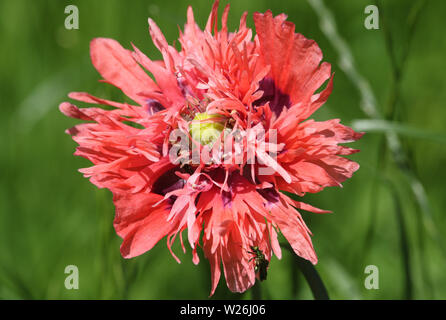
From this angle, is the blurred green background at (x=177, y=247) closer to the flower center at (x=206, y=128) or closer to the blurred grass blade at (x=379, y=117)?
the blurred grass blade at (x=379, y=117)

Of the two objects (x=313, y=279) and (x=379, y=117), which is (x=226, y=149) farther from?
(x=379, y=117)

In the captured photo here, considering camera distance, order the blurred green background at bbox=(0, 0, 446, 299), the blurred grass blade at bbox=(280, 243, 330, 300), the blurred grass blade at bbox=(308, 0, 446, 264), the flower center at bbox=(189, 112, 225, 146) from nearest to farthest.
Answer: the blurred grass blade at bbox=(280, 243, 330, 300) < the flower center at bbox=(189, 112, 225, 146) < the blurred grass blade at bbox=(308, 0, 446, 264) < the blurred green background at bbox=(0, 0, 446, 299)

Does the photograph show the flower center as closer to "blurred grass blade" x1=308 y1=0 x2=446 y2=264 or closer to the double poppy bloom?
the double poppy bloom

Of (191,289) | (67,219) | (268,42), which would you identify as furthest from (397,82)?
(67,219)

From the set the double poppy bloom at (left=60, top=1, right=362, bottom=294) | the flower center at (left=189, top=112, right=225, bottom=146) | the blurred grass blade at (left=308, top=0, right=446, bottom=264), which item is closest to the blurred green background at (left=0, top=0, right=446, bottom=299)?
the blurred grass blade at (left=308, top=0, right=446, bottom=264)

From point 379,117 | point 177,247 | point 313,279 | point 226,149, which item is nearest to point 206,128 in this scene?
point 226,149

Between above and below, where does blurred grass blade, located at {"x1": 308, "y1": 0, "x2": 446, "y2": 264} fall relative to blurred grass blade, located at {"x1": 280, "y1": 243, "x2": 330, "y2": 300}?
above

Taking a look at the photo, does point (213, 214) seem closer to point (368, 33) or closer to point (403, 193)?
point (403, 193)

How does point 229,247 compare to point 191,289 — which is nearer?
point 229,247
